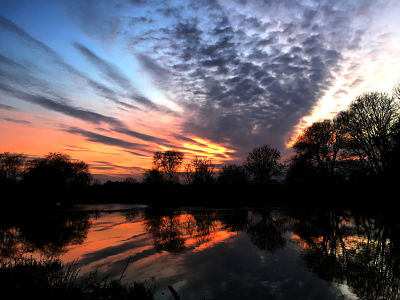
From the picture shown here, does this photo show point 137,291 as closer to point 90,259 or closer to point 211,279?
point 211,279

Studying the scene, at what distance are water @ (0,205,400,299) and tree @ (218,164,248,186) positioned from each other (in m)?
57.0

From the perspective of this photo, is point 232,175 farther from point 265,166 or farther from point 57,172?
point 57,172

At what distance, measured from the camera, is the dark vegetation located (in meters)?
36.3

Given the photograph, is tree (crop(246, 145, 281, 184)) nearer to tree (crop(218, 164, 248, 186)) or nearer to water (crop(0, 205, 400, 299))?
tree (crop(218, 164, 248, 186))

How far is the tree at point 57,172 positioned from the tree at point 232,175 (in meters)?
55.2

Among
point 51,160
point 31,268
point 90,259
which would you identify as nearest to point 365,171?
point 90,259

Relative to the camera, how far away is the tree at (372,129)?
3500 centimetres

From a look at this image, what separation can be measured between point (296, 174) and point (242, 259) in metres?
51.4

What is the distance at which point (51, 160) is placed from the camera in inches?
3381

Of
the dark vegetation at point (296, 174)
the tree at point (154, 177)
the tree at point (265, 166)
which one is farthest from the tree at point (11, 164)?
the tree at point (265, 166)

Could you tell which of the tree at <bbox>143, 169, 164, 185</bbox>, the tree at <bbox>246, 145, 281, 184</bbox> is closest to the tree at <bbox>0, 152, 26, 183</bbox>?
the tree at <bbox>143, 169, 164, 185</bbox>

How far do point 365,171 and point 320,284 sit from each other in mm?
36625

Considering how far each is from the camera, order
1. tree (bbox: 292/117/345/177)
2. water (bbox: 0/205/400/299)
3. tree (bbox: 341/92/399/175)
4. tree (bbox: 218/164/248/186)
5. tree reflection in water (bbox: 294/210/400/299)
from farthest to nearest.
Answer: tree (bbox: 218/164/248/186) → tree (bbox: 292/117/345/177) → tree (bbox: 341/92/399/175) → water (bbox: 0/205/400/299) → tree reflection in water (bbox: 294/210/400/299)

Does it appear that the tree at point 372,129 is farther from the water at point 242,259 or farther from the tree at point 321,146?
the water at point 242,259
